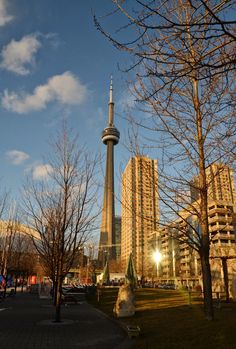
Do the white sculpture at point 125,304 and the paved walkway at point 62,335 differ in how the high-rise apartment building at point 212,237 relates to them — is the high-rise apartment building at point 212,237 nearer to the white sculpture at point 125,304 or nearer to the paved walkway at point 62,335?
the white sculpture at point 125,304

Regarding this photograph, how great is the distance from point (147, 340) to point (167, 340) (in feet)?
2.55

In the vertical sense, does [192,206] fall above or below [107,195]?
below

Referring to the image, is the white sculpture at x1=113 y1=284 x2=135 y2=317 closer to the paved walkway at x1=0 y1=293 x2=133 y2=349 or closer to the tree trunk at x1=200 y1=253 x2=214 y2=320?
the paved walkway at x1=0 y1=293 x2=133 y2=349

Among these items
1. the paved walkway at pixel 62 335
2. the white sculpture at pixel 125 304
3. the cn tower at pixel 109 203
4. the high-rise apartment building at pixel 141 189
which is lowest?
the paved walkway at pixel 62 335

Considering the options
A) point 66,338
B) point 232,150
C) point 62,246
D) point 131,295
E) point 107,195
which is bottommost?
point 66,338

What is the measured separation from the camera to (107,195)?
176m

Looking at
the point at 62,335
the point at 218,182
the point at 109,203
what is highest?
the point at 109,203

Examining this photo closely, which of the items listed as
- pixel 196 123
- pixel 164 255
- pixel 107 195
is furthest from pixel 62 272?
pixel 107 195

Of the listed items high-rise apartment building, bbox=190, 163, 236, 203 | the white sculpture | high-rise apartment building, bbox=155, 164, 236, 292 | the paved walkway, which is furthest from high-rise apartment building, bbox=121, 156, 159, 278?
the white sculpture

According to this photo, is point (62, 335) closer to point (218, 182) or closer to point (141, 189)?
point (141, 189)

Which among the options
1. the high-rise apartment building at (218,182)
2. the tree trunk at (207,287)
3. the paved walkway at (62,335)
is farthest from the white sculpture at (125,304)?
the high-rise apartment building at (218,182)

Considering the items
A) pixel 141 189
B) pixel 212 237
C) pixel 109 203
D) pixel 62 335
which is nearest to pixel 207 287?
pixel 212 237

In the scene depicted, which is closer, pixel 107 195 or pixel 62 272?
pixel 62 272

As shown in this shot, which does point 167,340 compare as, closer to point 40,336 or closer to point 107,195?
point 40,336
